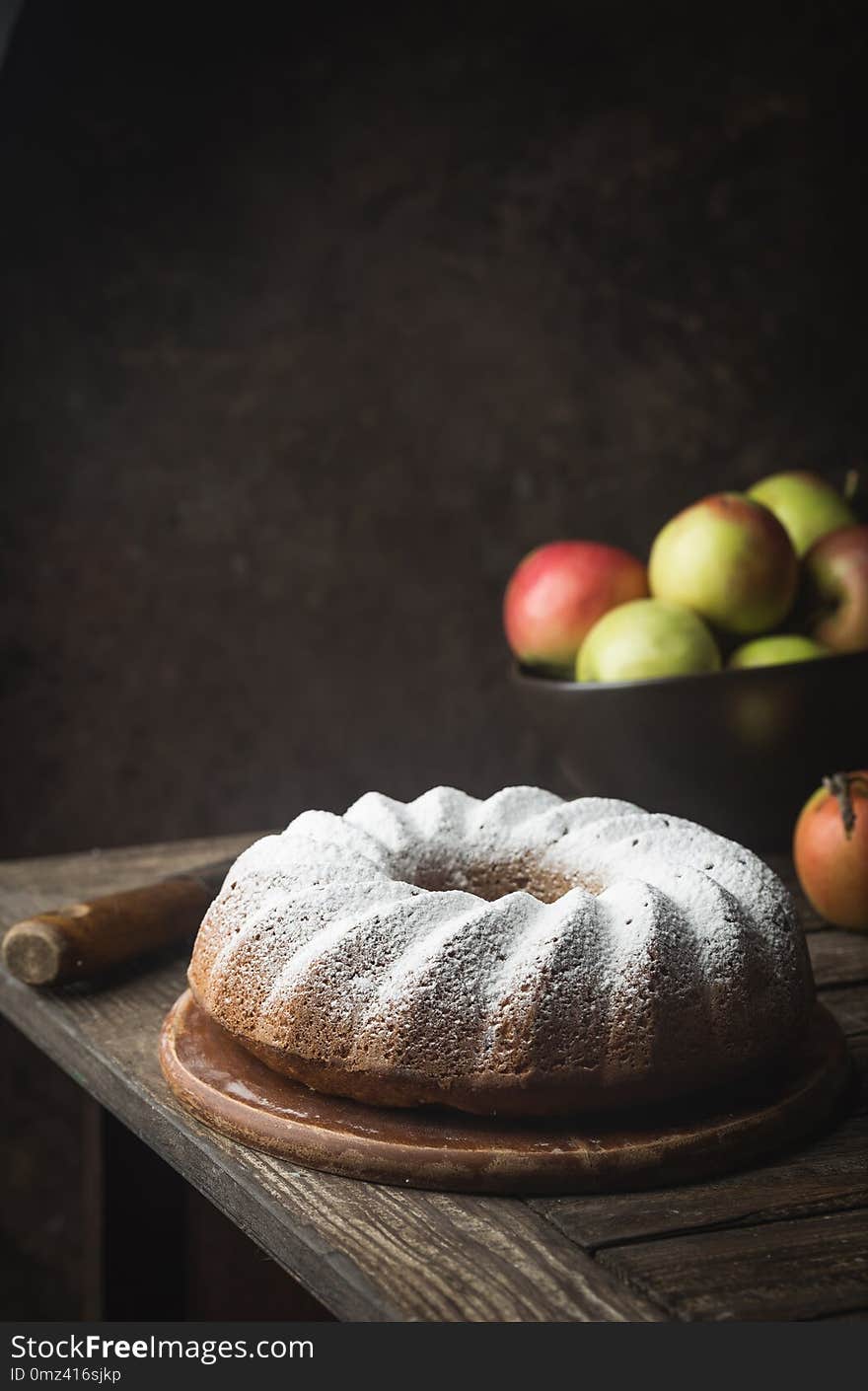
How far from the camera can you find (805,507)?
1685 mm

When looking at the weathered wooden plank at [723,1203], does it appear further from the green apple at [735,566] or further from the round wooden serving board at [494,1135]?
the green apple at [735,566]

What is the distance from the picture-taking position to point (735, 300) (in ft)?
8.16

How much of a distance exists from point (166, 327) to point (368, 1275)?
1827 millimetres

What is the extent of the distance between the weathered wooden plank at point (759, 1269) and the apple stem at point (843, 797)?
1.74 ft

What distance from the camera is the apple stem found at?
4.05 ft

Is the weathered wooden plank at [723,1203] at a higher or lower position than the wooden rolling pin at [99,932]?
higher

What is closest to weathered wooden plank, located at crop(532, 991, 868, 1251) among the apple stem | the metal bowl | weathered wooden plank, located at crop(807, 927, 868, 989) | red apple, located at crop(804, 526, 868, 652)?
weathered wooden plank, located at crop(807, 927, 868, 989)

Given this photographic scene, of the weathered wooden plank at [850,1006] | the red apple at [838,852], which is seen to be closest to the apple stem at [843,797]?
the red apple at [838,852]

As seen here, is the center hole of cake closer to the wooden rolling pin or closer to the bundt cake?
the bundt cake

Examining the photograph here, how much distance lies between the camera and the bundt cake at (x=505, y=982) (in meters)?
0.79

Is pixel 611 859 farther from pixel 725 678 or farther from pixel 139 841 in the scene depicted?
pixel 139 841

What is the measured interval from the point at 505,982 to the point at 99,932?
1.46 ft

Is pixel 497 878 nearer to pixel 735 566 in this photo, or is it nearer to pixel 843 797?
pixel 843 797

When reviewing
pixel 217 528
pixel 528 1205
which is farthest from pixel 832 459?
pixel 528 1205
